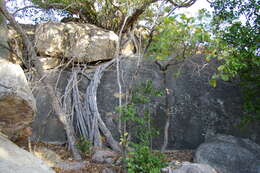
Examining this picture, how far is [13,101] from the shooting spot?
7.59ft

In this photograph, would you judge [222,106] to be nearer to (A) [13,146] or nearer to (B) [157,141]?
(B) [157,141]

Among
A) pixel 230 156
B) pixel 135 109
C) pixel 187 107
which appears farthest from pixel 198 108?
pixel 135 109

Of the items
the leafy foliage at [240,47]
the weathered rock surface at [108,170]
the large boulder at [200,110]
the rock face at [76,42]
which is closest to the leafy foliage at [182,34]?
the leafy foliage at [240,47]

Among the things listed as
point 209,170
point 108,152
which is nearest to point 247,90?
point 209,170

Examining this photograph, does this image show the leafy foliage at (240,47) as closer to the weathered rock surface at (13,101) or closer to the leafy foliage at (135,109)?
the leafy foliage at (135,109)

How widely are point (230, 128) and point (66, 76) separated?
382 centimetres

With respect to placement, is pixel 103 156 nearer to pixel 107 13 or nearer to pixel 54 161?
pixel 54 161

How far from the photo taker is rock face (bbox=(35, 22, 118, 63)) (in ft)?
18.9

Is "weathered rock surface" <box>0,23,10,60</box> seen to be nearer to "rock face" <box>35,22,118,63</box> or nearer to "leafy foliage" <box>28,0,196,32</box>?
"rock face" <box>35,22,118,63</box>

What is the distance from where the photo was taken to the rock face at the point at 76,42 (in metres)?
5.76

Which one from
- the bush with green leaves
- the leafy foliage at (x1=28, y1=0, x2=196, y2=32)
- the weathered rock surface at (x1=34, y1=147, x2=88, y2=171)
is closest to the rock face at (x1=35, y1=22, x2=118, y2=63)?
the leafy foliage at (x1=28, y1=0, x2=196, y2=32)

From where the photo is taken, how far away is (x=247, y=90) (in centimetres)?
424

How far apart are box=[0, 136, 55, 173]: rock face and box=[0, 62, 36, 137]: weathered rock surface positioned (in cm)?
18

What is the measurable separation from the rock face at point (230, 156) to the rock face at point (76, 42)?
3469mm
